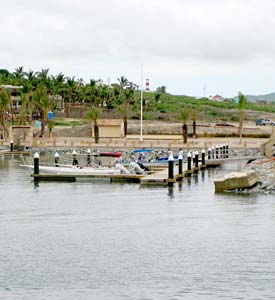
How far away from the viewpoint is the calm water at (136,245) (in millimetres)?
24672

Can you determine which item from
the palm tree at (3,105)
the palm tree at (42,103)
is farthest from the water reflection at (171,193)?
the palm tree at (3,105)

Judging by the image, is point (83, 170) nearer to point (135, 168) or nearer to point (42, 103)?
point (135, 168)

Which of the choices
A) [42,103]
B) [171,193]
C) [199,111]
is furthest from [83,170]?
[199,111]

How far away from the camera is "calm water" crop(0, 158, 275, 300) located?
2467 cm

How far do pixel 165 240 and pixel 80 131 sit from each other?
7955 centimetres

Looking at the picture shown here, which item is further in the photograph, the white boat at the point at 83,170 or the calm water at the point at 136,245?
the white boat at the point at 83,170

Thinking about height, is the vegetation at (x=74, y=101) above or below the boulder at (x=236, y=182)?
above

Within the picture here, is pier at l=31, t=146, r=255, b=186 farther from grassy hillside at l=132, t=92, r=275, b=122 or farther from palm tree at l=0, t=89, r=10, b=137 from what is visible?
grassy hillside at l=132, t=92, r=275, b=122

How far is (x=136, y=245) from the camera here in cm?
3091

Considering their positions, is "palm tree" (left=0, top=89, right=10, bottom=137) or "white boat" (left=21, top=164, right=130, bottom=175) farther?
"palm tree" (left=0, top=89, right=10, bottom=137)

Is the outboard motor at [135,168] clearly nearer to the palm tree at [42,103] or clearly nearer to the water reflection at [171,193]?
the water reflection at [171,193]

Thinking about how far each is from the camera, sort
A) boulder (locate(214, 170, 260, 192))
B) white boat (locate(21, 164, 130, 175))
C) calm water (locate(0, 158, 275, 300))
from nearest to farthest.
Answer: calm water (locate(0, 158, 275, 300)) < boulder (locate(214, 170, 260, 192)) < white boat (locate(21, 164, 130, 175))

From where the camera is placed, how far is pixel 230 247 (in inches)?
1195

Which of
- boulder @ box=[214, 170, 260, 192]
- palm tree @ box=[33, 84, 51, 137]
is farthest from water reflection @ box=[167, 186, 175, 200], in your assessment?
palm tree @ box=[33, 84, 51, 137]
